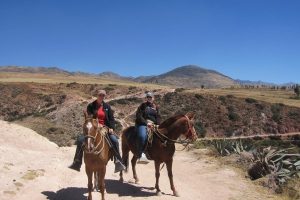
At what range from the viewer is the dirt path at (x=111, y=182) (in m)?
→ 12.1

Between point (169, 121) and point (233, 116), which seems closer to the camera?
point (169, 121)

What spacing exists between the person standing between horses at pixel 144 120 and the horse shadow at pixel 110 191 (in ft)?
3.20

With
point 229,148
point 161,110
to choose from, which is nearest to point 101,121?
point 229,148

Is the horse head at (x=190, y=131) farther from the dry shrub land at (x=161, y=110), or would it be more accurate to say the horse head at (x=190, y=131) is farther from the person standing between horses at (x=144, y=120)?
the dry shrub land at (x=161, y=110)

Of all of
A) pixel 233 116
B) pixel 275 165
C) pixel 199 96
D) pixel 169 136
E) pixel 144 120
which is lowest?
pixel 233 116

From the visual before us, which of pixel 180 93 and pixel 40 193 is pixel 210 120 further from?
pixel 40 193

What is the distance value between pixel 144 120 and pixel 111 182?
248 centimetres

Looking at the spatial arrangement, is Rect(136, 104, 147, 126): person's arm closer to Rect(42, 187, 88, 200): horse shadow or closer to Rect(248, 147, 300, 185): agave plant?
Rect(42, 187, 88, 200): horse shadow

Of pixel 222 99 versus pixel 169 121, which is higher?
pixel 169 121

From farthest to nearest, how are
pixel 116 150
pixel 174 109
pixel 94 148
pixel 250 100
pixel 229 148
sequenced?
1. pixel 250 100
2. pixel 174 109
3. pixel 229 148
4. pixel 116 150
5. pixel 94 148

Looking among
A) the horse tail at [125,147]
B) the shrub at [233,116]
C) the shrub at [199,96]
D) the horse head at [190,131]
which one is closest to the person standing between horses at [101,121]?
the horse head at [190,131]

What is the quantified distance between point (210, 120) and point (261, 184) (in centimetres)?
4498

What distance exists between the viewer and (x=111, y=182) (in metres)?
14.3

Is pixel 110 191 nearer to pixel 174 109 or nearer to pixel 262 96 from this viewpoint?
pixel 174 109
